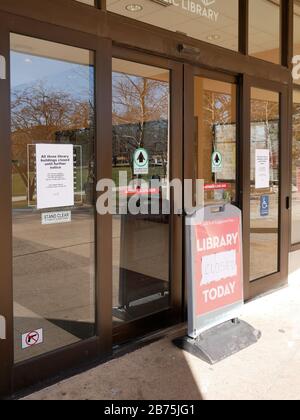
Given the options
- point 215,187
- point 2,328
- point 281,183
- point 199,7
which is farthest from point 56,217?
point 281,183

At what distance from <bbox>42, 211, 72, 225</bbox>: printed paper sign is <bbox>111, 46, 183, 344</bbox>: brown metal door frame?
963 millimetres

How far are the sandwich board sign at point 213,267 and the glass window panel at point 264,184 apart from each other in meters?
0.97

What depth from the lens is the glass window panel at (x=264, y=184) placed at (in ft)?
14.8

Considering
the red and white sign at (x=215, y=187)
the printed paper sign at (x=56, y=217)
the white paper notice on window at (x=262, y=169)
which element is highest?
the white paper notice on window at (x=262, y=169)

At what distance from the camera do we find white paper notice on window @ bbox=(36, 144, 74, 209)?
2812 millimetres

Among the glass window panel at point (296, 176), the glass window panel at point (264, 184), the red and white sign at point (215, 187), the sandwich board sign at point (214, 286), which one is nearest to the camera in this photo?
the sandwich board sign at point (214, 286)

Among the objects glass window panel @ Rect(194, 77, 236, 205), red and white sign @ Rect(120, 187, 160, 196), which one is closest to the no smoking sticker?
red and white sign @ Rect(120, 187, 160, 196)

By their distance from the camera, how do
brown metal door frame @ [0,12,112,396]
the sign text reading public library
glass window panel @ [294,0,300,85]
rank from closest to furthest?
brown metal door frame @ [0,12,112,396], the sign text reading public library, glass window panel @ [294,0,300,85]

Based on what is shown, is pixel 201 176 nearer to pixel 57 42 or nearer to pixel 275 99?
pixel 275 99

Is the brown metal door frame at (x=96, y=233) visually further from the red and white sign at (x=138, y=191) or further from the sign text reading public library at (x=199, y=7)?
the sign text reading public library at (x=199, y=7)

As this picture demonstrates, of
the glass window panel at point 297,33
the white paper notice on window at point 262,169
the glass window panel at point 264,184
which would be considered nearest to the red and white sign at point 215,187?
the glass window panel at point 264,184

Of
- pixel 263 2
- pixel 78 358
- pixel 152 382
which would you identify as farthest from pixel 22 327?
pixel 263 2

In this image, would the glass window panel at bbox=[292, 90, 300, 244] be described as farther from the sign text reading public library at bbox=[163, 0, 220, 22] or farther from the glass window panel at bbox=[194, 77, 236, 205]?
the sign text reading public library at bbox=[163, 0, 220, 22]

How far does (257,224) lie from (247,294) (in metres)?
0.75
